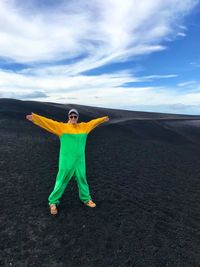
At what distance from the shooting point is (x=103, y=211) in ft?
22.0

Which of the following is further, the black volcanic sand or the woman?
the woman

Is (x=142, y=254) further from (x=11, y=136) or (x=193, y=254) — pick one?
(x=11, y=136)

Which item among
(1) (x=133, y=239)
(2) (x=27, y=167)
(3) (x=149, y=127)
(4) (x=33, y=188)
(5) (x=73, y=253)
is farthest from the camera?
(3) (x=149, y=127)

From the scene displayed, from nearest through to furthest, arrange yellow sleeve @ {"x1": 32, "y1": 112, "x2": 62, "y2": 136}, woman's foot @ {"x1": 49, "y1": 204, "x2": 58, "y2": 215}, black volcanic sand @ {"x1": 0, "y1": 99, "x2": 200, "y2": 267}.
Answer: black volcanic sand @ {"x1": 0, "y1": 99, "x2": 200, "y2": 267}
yellow sleeve @ {"x1": 32, "y1": 112, "x2": 62, "y2": 136}
woman's foot @ {"x1": 49, "y1": 204, "x2": 58, "y2": 215}

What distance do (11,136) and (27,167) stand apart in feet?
15.5

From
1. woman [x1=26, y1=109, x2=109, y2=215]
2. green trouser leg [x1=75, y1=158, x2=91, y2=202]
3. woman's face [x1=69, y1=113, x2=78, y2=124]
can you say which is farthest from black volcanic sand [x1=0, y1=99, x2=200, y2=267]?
woman's face [x1=69, y1=113, x2=78, y2=124]

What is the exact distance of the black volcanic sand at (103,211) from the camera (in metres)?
5.12

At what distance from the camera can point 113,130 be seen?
58.2 feet

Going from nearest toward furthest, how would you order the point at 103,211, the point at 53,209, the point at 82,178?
the point at 53,209, the point at 82,178, the point at 103,211

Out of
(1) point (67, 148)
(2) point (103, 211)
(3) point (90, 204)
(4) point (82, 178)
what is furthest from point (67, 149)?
(2) point (103, 211)

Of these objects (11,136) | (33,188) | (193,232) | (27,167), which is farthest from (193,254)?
(11,136)

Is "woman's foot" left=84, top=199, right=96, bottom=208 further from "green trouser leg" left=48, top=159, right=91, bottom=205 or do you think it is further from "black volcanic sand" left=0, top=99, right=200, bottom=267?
"green trouser leg" left=48, top=159, right=91, bottom=205

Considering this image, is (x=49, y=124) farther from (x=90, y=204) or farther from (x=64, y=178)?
(x=90, y=204)

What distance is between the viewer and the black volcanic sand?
512 centimetres
